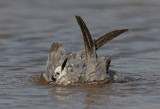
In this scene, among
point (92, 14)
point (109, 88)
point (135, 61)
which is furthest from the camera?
point (92, 14)

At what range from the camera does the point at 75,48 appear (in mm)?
8555

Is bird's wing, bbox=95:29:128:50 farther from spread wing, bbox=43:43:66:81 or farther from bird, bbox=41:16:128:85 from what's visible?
spread wing, bbox=43:43:66:81

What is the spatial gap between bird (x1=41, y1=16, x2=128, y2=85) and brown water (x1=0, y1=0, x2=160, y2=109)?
12cm

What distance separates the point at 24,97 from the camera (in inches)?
217

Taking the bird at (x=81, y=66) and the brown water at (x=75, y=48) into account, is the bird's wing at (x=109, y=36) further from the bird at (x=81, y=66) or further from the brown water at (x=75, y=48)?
the brown water at (x=75, y=48)

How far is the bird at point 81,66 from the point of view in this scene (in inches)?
235

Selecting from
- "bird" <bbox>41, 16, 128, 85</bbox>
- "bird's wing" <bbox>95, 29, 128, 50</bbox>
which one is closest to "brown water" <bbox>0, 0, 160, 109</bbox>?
"bird" <bbox>41, 16, 128, 85</bbox>

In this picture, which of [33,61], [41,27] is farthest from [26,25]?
[33,61]

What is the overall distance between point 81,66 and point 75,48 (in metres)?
2.52

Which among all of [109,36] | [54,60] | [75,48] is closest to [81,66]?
[54,60]

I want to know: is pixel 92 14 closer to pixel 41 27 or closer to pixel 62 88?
pixel 41 27

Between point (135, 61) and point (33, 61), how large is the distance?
1571mm

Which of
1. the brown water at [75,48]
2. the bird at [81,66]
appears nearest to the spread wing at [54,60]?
the bird at [81,66]

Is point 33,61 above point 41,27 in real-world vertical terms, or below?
below
